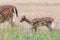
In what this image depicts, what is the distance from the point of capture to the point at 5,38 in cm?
685

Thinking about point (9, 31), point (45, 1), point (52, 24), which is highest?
point (9, 31)

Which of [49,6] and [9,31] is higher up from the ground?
[9,31]

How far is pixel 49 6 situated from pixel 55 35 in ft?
36.6

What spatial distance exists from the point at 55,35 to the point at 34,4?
39.9 feet

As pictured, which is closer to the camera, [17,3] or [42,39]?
[42,39]

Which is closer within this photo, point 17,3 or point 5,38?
point 5,38

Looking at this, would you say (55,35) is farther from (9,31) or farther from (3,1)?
(3,1)

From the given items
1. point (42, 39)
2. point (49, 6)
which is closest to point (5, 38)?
point (42, 39)

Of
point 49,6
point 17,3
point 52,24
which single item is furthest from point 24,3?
point 52,24

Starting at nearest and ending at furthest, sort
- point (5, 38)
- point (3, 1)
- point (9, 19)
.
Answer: point (5, 38) < point (9, 19) < point (3, 1)

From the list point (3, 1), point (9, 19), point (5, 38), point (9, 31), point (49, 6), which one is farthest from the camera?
point (3, 1)

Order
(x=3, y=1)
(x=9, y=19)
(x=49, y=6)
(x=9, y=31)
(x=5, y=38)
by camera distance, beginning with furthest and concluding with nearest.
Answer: (x=3, y=1) < (x=49, y=6) < (x=9, y=19) < (x=9, y=31) < (x=5, y=38)

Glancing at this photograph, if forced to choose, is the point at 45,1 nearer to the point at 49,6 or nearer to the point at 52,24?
the point at 49,6

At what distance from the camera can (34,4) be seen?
19250mm
